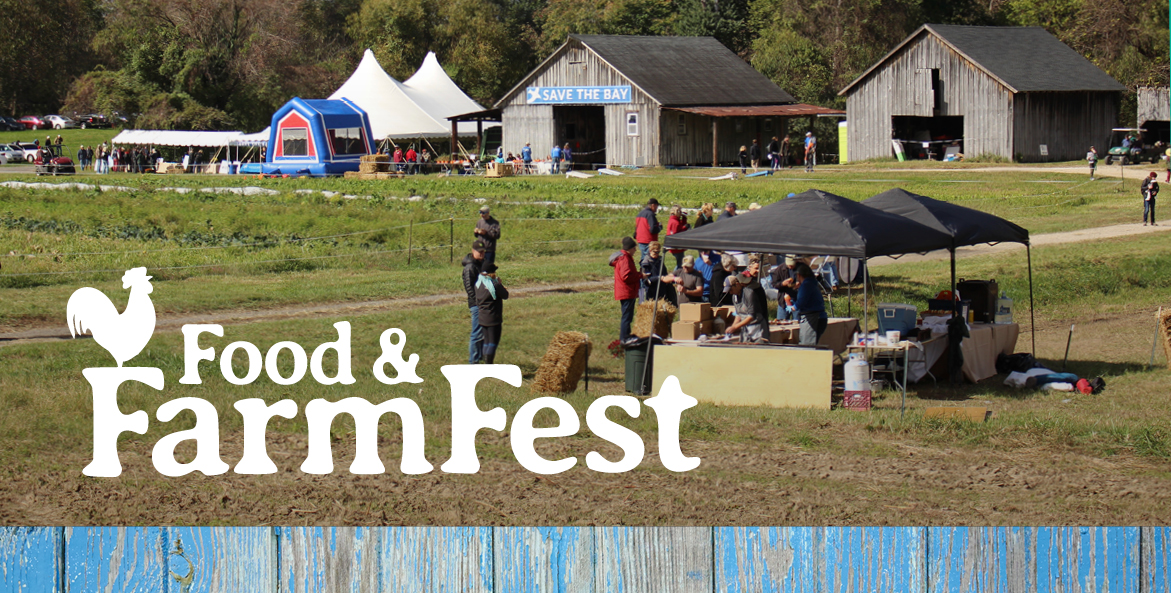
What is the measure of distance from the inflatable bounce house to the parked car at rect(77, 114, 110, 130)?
47.1 m

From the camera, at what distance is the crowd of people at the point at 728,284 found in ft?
47.9

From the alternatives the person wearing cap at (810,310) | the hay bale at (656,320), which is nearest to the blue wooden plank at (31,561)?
the person wearing cap at (810,310)

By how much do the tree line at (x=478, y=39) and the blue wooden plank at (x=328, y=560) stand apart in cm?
6171

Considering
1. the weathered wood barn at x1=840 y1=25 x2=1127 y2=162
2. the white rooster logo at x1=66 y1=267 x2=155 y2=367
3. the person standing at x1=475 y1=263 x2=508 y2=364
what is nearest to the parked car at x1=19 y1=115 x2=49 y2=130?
the weathered wood barn at x1=840 y1=25 x2=1127 y2=162

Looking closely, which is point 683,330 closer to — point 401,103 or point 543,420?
point 543,420

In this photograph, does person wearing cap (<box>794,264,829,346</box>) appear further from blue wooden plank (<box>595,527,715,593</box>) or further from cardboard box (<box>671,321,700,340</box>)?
blue wooden plank (<box>595,527,715,593</box>)

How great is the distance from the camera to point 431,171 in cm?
5744

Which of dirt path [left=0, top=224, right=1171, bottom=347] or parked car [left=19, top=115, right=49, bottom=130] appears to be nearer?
dirt path [left=0, top=224, right=1171, bottom=347]

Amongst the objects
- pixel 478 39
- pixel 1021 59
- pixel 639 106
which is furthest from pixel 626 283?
pixel 478 39

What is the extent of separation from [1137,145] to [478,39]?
1853 inches

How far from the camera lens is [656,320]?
16438 millimetres

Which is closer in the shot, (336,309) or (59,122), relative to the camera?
(336,309)

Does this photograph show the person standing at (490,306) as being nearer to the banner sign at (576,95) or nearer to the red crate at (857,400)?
the red crate at (857,400)

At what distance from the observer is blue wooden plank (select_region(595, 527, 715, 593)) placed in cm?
294
